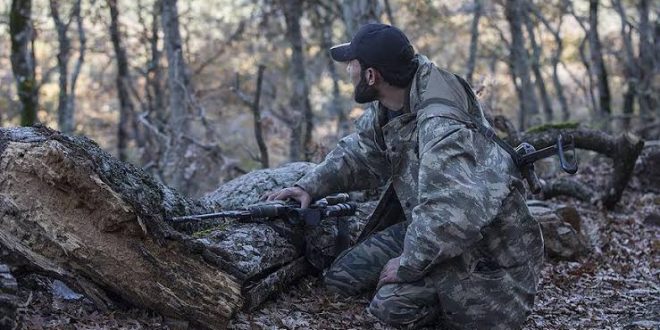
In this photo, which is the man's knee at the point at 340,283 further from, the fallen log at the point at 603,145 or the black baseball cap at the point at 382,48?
the fallen log at the point at 603,145

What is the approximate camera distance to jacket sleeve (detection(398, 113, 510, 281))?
15.6ft

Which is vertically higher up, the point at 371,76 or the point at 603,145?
the point at 371,76

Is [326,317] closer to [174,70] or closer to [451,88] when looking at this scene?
[451,88]

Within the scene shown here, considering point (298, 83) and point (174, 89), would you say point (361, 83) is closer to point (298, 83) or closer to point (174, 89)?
point (174, 89)

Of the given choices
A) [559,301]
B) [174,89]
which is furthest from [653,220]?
[174,89]

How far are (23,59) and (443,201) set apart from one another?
10.0 meters

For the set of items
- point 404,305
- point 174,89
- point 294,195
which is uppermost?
point 174,89

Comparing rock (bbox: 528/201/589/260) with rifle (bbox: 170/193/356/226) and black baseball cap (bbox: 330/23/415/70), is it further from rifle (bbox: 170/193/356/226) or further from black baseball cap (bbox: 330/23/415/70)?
black baseball cap (bbox: 330/23/415/70)

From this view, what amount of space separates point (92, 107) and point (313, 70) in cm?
1019

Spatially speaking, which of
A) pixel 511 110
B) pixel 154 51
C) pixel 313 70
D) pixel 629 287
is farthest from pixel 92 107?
pixel 629 287

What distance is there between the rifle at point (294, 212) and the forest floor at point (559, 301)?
563 millimetres

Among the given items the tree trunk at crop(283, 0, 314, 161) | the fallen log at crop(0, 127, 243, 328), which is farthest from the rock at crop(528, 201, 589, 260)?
the tree trunk at crop(283, 0, 314, 161)

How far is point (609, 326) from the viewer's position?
5.79m

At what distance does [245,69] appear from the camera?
105 feet
